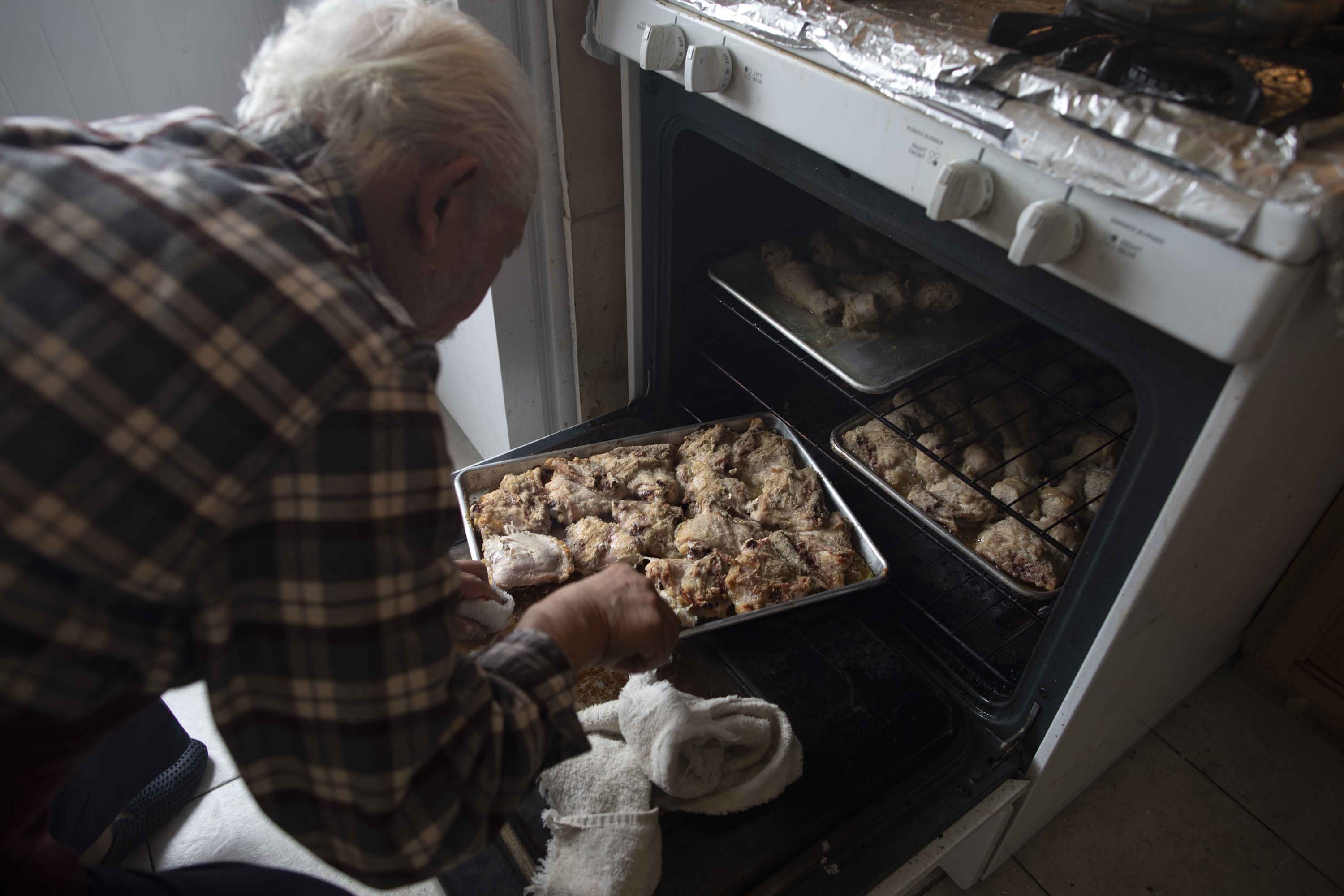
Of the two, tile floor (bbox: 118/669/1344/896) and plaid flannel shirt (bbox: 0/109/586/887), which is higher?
plaid flannel shirt (bbox: 0/109/586/887)

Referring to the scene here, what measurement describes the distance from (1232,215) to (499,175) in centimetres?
58

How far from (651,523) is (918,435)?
1.44 ft

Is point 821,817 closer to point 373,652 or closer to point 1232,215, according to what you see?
point 373,652

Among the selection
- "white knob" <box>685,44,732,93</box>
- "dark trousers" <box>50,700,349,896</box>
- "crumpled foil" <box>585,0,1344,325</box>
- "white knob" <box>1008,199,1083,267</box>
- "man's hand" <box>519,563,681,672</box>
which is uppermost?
"crumpled foil" <box>585,0,1344,325</box>

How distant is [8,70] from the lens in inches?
58.3

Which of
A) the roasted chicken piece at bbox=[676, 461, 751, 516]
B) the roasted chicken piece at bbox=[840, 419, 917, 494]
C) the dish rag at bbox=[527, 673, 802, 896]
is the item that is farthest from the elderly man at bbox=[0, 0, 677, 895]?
the roasted chicken piece at bbox=[840, 419, 917, 494]

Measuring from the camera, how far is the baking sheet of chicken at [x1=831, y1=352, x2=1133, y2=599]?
3.83 feet

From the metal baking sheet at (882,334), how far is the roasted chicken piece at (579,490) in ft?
1.21

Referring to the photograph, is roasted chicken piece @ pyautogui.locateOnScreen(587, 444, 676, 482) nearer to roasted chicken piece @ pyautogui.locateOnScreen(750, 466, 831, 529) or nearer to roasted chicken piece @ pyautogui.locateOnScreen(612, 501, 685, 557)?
roasted chicken piece @ pyautogui.locateOnScreen(612, 501, 685, 557)

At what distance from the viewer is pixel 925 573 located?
1.33 meters

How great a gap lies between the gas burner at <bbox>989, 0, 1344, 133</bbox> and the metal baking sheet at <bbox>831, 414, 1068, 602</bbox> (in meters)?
0.54

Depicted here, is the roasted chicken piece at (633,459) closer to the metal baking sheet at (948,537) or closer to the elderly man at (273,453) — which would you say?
the metal baking sheet at (948,537)

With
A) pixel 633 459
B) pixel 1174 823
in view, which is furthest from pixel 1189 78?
pixel 1174 823

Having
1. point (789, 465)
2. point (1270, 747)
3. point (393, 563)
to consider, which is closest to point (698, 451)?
point (789, 465)
